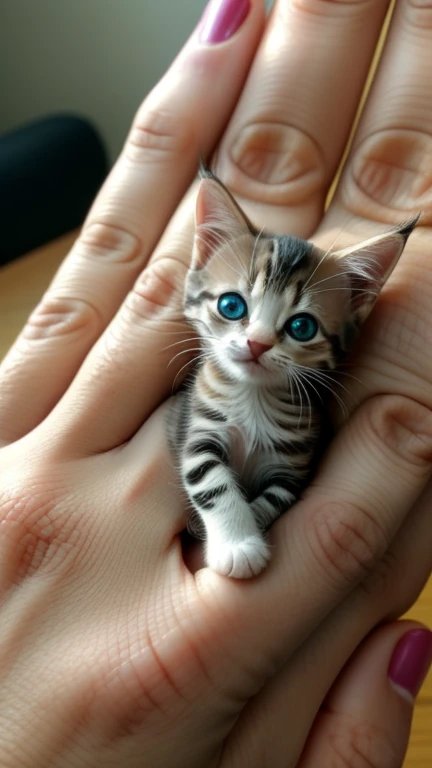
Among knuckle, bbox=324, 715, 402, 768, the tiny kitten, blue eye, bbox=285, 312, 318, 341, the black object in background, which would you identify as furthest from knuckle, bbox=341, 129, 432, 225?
the black object in background

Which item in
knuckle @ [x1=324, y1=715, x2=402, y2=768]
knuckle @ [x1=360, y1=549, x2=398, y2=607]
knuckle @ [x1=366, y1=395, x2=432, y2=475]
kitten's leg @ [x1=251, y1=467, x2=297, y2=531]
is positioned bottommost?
knuckle @ [x1=324, y1=715, x2=402, y2=768]

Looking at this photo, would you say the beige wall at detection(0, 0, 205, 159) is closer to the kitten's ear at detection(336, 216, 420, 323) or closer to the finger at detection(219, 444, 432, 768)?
the kitten's ear at detection(336, 216, 420, 323)

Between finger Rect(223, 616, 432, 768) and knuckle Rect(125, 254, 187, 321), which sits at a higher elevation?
knuckle Rect(125, 254, 187, 321)

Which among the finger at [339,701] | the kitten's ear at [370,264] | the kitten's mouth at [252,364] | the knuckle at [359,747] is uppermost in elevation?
the kitten's ear at [370,264]

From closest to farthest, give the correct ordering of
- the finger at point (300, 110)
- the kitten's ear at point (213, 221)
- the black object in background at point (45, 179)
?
the kitten's ear at point (213, 221)
the finger at point (300, 110)
the black object in background at point (45, 179)

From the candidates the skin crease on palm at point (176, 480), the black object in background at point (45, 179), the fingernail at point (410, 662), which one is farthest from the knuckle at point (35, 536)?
the black object in background at point (45, 179)

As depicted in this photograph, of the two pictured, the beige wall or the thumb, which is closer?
the thumb

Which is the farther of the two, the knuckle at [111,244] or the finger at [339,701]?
the knuckle at [111,244]

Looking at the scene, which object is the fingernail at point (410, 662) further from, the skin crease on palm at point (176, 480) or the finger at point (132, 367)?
the finger at point (132, 367)

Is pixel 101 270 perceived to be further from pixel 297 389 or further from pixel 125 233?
pixel 297 389
